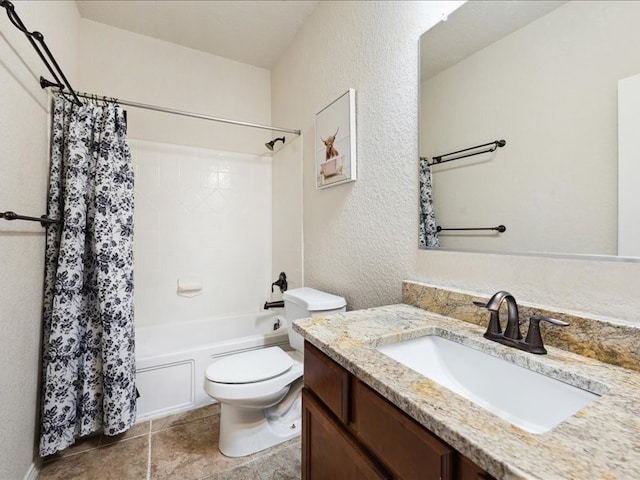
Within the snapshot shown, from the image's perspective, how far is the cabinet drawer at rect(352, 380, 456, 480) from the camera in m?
0.50

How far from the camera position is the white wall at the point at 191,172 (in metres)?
2.29

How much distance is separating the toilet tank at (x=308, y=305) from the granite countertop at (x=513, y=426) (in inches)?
24.7

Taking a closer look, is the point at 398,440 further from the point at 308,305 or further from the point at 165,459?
the point at 165,459

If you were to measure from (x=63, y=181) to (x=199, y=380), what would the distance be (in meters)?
1.42

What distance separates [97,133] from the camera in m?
1.65

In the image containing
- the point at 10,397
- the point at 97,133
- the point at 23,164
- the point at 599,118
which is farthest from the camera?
the point at 97,133

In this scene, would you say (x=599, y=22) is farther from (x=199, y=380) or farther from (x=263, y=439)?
(x=199, y=380)

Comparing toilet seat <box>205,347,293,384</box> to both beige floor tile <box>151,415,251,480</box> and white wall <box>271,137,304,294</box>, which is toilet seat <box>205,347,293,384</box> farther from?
white wall <box>271,137,304,294</box>

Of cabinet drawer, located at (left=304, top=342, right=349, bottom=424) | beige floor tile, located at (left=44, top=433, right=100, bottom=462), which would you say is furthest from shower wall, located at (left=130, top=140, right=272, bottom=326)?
cabinet drawer, located at (left=304, top=342, right=349, bottom=424)

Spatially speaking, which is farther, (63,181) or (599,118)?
(63,181)

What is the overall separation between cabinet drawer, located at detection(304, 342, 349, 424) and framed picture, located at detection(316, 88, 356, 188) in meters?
0.99

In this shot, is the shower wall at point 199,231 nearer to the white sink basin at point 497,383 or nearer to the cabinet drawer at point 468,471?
the white sink basin at point 497,383

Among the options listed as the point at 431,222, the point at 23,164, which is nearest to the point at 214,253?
the point at 23,164

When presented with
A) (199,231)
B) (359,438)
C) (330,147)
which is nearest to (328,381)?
(359,438)
